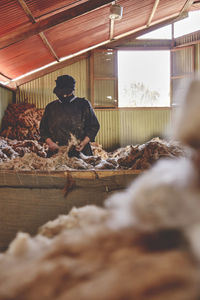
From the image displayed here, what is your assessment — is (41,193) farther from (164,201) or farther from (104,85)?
(104,85)

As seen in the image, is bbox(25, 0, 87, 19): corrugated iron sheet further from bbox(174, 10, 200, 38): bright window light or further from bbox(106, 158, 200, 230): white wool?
bbox(106, 158, 200, 230): white wool

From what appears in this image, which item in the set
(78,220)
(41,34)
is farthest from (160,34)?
(78,220)

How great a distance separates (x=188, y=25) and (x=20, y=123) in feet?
26.0

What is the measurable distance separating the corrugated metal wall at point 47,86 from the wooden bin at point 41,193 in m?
9.10

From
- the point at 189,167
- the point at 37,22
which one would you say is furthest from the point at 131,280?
the point at 37,22

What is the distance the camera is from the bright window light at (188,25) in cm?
1120

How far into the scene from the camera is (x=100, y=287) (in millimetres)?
646

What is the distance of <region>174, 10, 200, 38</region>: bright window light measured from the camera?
1120 cm

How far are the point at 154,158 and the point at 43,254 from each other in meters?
1.76

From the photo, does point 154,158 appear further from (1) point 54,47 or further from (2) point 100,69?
(2) point 100,69

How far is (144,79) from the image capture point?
11.4m

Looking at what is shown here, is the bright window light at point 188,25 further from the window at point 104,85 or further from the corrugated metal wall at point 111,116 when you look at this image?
the corrugated metal wall at point 111,116

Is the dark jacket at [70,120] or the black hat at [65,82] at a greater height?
the black hat at [65,82]

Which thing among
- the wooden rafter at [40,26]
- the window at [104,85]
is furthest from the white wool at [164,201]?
the window at [104,85]
